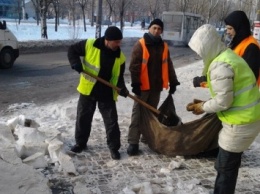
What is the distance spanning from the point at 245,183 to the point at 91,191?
1.77 m

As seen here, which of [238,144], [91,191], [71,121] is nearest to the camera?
[238,144]

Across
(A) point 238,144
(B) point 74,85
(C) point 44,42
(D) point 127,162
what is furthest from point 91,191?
(C) point 44,42

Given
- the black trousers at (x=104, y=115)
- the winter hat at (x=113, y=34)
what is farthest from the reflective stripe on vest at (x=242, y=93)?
the black trousers at (x=104, y=115)

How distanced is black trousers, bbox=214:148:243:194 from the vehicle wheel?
31.2 ft

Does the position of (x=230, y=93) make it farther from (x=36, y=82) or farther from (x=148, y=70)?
(x=36, y=82)

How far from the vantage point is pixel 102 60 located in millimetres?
4332

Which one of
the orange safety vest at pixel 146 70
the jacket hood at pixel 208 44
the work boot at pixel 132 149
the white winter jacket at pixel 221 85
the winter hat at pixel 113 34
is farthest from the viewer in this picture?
the work boot at pixel 132 149

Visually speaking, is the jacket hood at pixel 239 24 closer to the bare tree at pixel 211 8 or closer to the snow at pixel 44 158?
the snow at pixel 44 158

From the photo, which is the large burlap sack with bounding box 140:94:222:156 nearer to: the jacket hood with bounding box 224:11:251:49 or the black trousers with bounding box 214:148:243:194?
the jacket hood with bounding box 224:11:251:49

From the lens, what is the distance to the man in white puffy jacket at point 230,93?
9.55 feet

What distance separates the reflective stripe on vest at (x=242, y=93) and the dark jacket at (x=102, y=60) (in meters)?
1.65

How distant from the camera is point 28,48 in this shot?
17953 mm

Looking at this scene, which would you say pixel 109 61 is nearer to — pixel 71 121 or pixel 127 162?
pixel 127 162

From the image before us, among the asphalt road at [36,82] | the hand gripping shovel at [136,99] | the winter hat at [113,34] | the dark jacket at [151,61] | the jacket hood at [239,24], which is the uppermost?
the jacket hood at [239,24]
